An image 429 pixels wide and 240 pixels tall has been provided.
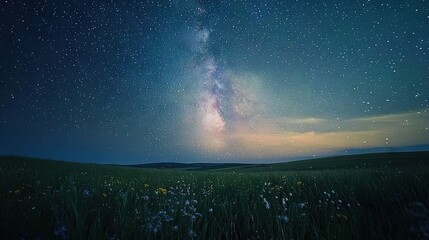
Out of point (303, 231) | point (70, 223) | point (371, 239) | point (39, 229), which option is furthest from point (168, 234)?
point (371, 239)

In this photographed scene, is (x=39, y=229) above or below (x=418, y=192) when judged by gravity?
above

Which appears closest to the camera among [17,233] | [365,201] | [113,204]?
[17,233]

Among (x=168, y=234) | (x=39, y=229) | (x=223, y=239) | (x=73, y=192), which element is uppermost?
(x=73, y=192)

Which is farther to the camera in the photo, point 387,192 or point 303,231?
point 387,192

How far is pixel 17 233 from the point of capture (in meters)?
1.94

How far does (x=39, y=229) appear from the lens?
2135 millimetres

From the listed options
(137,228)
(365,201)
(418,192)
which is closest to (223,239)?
(137,228)

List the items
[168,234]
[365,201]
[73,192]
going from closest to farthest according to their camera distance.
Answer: [168,234], [73,192], [365,201]

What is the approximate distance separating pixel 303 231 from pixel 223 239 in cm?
87

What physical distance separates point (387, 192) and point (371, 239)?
1857 millimetres

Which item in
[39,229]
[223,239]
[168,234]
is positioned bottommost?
[223,239]

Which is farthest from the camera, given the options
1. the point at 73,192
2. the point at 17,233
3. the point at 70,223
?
the point at 73,192

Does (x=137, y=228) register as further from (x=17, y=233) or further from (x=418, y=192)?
(x=418, y=192)

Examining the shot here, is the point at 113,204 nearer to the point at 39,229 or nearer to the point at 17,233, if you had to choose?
the point at 39,229
